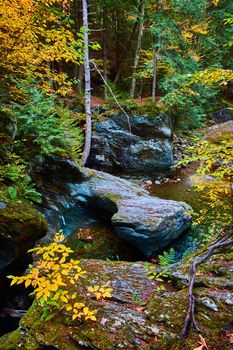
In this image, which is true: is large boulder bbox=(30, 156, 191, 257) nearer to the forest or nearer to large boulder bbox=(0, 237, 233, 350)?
the forest

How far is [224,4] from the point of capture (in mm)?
19453

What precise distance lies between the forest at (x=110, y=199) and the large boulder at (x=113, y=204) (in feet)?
0.14

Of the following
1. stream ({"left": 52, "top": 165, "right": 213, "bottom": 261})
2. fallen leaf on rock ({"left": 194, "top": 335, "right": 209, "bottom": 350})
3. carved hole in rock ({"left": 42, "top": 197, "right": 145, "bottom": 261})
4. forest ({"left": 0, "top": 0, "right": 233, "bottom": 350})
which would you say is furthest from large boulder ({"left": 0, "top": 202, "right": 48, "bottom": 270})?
fallen leaf on rock ({"left": 194, "top": 335, "right": 209, "bottom": 350})

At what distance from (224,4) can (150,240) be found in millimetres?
20858

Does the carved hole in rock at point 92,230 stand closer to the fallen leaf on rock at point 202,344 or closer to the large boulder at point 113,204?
the large boulder at point 113,204

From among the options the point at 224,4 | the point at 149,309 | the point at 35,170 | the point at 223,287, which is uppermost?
the point at 224,4

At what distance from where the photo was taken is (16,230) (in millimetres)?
4453

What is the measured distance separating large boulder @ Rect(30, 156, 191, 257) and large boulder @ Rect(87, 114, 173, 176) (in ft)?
11.8

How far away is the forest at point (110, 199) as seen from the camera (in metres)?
2.81

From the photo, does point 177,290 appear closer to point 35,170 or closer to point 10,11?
point 10,11

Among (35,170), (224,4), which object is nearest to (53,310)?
(35,170)

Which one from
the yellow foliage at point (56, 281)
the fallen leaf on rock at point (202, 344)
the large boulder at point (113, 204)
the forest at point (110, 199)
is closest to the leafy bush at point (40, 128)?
the forest at point (110, 199)

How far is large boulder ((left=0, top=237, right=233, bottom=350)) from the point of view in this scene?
2.62m

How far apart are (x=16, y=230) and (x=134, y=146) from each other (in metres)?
9.93
